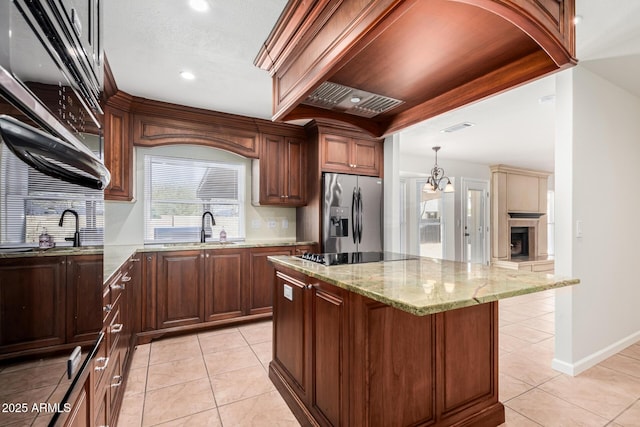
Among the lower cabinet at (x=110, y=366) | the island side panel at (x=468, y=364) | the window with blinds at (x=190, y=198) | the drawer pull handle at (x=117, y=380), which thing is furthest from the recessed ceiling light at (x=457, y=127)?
the drawer pull handle at (x=117, y=380)

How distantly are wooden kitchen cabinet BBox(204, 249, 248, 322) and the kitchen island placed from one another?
5.62 ft

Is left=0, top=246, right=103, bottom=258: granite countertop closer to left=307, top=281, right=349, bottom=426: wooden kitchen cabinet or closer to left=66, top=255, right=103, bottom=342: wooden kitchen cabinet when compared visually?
left=66, top=255, right=103, bottom=342: wooden kitchen cabinet

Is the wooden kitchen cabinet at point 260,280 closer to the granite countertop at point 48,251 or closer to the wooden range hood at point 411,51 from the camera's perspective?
the wooden range hood at point 411,51

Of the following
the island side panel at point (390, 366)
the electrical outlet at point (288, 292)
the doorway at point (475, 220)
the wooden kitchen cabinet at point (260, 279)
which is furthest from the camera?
the doorway at point (475, 220)

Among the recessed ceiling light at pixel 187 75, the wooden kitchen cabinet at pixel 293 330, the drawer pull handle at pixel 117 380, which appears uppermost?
the recessed ceiling light at pixel 187 75

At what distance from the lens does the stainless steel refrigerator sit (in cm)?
387

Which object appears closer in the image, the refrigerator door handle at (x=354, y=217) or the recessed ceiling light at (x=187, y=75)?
the recessed ceiling light at (x=187, y=75)

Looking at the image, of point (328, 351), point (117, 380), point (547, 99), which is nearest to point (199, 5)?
point (328, 351)

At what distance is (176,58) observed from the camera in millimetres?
2502

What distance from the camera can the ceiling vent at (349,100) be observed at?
174cm

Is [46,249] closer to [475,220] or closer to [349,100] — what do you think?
[349,100]

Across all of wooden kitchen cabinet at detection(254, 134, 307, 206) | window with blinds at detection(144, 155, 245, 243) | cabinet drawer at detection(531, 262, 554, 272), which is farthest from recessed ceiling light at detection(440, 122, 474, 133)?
cabinet drawer at detection(531, 262, 554, 272)

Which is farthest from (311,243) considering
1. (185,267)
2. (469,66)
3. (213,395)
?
(469,66)

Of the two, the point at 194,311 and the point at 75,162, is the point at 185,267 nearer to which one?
the point at 194,311
